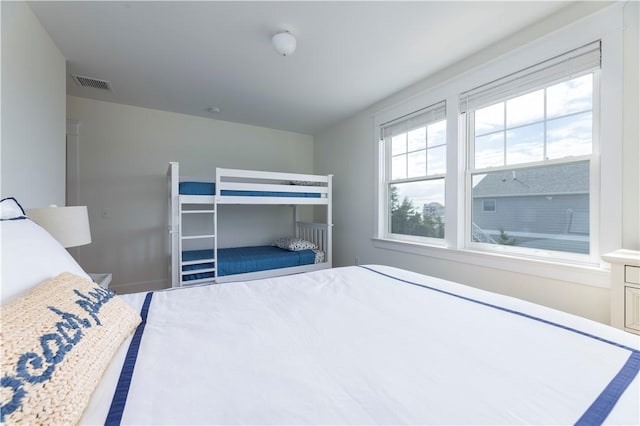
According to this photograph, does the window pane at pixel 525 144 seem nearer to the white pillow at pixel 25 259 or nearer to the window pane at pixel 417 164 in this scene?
the window pane at pixel 417 164

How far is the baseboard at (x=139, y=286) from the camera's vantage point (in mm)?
3406

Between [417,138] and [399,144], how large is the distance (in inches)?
10.5

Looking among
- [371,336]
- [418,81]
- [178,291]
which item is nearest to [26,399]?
[371,336]

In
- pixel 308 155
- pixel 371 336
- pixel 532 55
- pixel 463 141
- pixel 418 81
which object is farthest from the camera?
pixel 308 155

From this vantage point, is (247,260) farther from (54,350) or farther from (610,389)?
(610,389)

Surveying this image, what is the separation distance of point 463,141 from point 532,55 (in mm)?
753

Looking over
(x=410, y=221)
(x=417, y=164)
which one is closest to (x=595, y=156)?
(x=417, y=164)

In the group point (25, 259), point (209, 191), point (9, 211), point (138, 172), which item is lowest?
point (25, 259)

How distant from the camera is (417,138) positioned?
118 inches

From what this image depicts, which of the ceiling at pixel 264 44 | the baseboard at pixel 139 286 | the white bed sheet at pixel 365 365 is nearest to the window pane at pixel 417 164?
the ceiling at pixel 264 44

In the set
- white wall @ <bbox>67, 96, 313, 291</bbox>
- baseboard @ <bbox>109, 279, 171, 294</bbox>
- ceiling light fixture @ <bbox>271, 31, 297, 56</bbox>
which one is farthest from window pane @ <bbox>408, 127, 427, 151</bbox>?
baseboard @ <bbox>109, 279, 171, 294</bbox>

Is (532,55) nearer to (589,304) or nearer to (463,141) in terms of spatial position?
(463,141)

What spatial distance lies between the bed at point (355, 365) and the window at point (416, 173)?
5.93 ft

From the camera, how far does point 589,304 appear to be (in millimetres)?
1715
